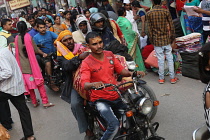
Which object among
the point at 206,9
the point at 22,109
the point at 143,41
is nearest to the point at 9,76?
the point at 22,109

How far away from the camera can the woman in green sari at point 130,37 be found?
751cm

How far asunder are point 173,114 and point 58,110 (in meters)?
2.53

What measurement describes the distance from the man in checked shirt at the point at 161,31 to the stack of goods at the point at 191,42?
0.42 metres

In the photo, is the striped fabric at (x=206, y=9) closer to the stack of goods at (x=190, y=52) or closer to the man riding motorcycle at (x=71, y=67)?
the stack of goods at (x=190, y=52)

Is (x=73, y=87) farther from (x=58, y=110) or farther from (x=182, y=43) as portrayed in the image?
(x=182, y=43)

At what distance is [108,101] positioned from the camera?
12.0 ft

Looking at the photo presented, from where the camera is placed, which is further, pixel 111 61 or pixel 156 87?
pixel 156 87

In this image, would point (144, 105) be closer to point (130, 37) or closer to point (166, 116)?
point (166, 116)

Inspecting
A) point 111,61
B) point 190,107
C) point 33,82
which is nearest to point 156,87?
point 190,107

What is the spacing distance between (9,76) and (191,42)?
407cm

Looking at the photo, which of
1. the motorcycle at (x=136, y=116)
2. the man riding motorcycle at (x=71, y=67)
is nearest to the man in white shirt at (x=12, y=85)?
the man riding motorcycle at (x=71, y=67)

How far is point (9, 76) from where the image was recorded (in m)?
4.63

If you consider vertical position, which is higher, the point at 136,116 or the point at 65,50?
the point at 65,50

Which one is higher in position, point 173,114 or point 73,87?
point 73,87
